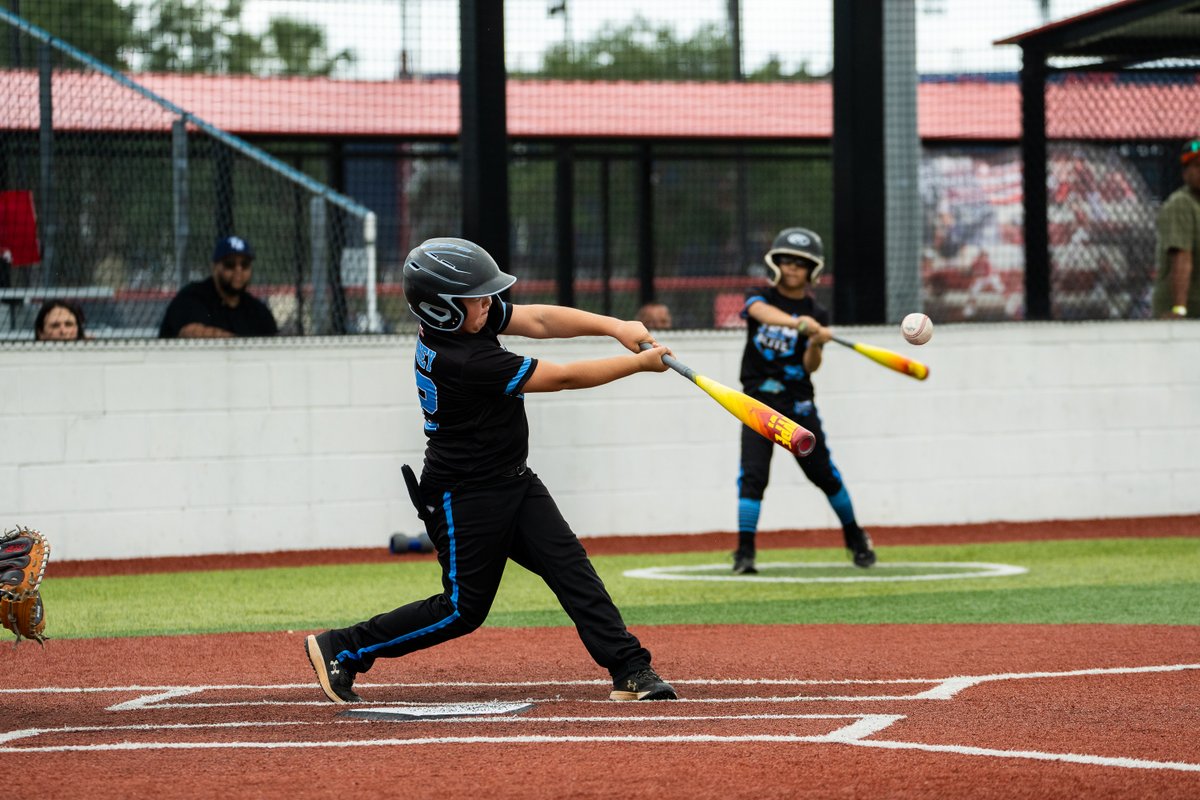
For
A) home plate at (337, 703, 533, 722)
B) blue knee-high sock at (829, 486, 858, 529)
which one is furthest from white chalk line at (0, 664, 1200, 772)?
blue knee-high sock at (829, 486, 858, 529)

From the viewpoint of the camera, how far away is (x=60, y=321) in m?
11.2

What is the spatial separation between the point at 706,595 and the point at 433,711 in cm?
355

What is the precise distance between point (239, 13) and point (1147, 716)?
9311 millimetres

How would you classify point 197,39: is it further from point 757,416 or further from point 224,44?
point 757,416

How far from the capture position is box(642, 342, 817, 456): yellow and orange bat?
5402mm

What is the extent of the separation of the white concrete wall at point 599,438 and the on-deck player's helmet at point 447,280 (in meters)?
6.03

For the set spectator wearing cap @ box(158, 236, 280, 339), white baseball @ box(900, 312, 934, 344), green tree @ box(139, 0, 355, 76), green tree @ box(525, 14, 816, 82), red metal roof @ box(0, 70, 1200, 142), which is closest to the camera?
white baseball @ box(900, 312, 934, 344)

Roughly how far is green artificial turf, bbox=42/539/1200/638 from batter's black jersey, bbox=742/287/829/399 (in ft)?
3.67

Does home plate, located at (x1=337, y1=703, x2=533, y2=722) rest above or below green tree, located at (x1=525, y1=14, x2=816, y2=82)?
below

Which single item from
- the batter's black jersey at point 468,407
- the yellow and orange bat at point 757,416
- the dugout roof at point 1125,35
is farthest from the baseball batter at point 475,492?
the dugout roof at point 1125,35

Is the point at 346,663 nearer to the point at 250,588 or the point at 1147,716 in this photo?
the point at 1147,716

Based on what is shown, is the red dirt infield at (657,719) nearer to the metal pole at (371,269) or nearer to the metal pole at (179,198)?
the metal pole at (179,198)

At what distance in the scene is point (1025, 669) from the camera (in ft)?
20.5

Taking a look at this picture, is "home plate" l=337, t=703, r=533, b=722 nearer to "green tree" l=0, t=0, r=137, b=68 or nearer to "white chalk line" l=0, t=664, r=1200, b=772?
"white chalk line" l=0, t=664, r=1200, b=772
